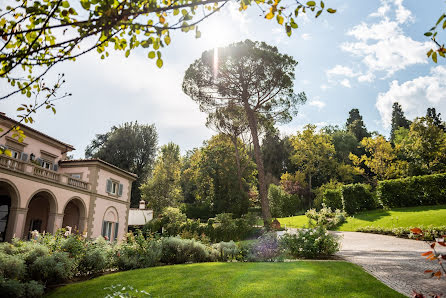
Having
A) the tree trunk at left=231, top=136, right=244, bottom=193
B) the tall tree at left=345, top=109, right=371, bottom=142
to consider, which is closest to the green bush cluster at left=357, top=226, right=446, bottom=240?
the tree trunk at left=231, top=136, right=244, bottom=193

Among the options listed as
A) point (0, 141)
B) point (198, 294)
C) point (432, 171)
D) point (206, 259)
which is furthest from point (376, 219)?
point (0, 141)

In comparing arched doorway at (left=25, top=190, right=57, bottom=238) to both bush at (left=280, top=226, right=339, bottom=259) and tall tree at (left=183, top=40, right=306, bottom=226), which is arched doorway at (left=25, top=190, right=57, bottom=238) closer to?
tall tree at (left=183, top=40, right=306, bottom=226)

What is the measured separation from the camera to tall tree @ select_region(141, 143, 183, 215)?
33.7 m

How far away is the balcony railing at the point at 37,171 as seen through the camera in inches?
571

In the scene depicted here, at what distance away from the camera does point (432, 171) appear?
958 inches

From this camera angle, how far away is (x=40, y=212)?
18.5 metres

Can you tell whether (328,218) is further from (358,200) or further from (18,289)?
(18,289)

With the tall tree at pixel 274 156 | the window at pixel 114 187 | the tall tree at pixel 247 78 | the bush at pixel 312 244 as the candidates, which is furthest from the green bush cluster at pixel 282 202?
the bush at pixel 312 244

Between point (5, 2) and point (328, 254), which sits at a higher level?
point (5, 2)

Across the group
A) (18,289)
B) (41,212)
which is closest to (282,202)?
(41,212)

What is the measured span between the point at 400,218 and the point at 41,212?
22.5 metres

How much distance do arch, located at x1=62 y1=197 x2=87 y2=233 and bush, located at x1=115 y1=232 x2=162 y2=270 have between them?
11.2m

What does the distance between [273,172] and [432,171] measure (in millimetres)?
21688

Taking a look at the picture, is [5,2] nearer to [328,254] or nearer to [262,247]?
[262,247]
